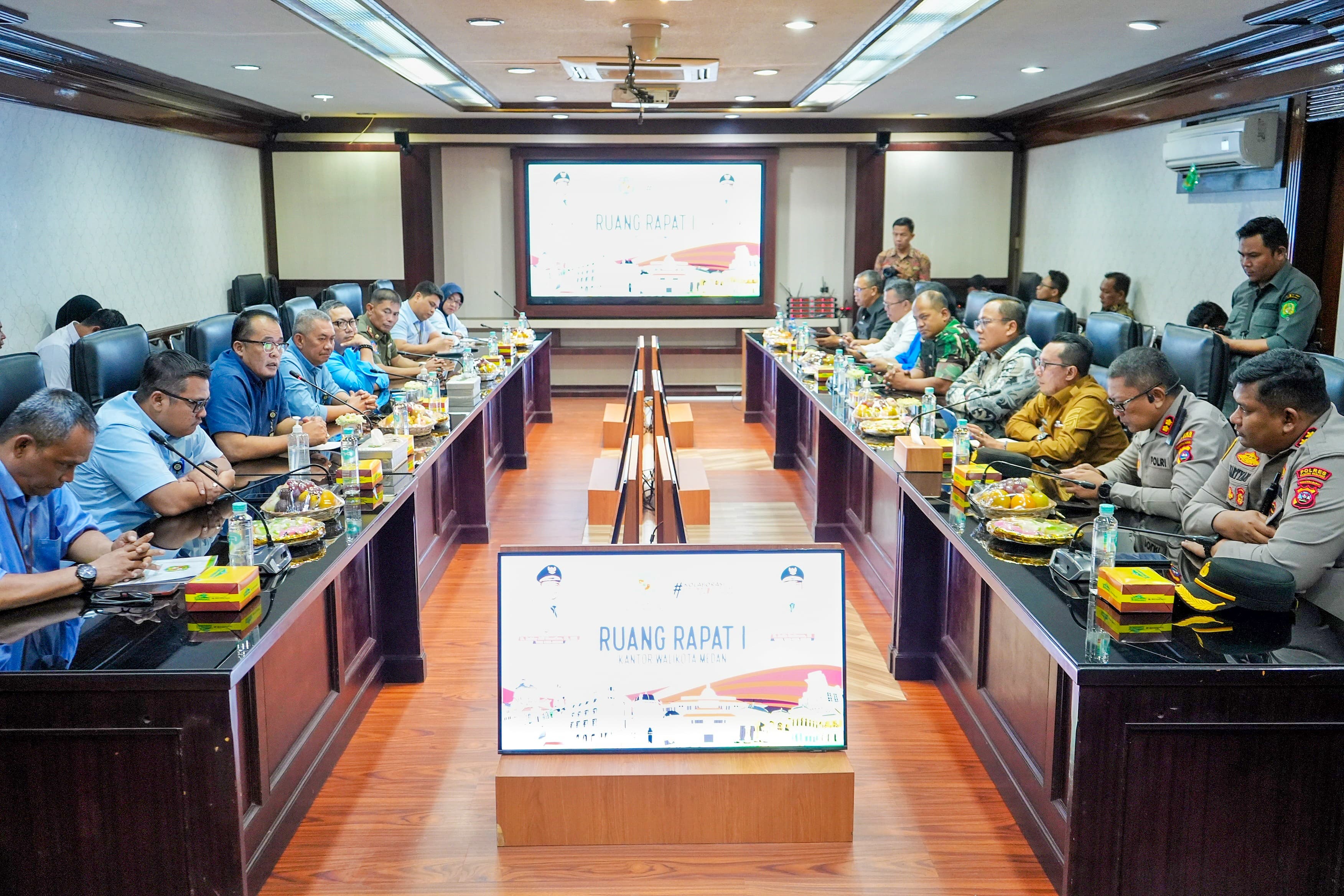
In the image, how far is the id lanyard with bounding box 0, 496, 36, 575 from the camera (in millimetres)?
2197

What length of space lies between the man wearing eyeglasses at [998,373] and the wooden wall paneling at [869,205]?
4209mm

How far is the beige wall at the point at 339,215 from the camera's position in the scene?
860cm

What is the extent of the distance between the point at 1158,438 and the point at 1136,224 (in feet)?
13.4

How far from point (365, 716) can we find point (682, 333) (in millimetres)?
6428

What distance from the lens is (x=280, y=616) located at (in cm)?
210

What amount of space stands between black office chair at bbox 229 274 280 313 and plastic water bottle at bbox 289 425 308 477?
4.88 metres

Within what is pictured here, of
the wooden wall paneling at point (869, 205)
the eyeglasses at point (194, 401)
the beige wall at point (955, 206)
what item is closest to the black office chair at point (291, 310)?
the eyeglasses at point (194, 401)

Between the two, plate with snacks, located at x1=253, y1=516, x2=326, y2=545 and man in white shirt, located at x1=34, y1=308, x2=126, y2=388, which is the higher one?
man in white shirt, located at x1=34, y1=308, x2=126, y2=388

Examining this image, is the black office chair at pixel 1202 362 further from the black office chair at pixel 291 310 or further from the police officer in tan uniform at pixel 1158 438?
the black office chair at pixel 291 310

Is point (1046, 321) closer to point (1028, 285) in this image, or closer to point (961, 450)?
point (961, 450)

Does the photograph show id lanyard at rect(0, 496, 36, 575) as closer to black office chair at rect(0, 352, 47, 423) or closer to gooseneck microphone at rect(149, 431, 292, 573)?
gooseneck microphone at rect(149, 431, 292, 573)

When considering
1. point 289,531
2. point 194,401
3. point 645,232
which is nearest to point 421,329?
point 645,232

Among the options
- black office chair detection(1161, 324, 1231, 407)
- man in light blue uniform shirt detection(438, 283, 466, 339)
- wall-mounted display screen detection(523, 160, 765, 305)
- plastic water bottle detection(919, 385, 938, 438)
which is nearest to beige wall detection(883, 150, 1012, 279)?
wall-mounted display screen detection(523, 160, 765, 305)

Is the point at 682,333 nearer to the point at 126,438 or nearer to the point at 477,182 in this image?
the point at 477,182
